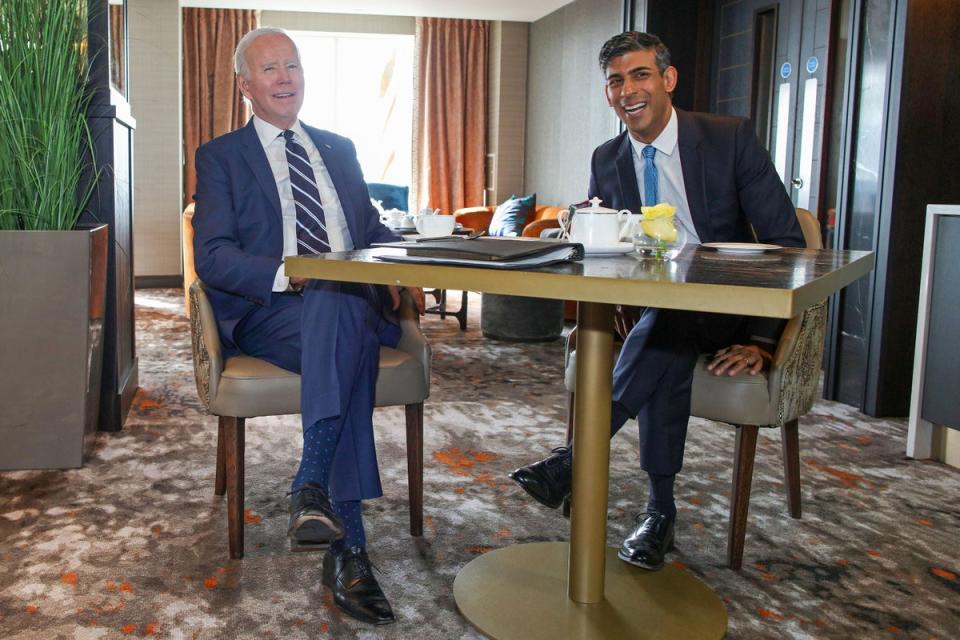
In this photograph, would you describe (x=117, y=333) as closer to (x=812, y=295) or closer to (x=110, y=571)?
(x=110, y=571)

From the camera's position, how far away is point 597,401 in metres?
1.73

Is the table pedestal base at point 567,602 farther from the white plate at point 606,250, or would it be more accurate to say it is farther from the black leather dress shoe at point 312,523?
the white plate at point 606,250

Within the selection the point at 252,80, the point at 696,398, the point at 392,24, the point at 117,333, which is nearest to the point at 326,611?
the point at 696,398

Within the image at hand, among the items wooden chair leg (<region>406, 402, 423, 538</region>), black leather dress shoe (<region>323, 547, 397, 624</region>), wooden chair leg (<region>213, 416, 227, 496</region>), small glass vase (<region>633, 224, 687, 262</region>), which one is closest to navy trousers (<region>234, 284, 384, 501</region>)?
black leather dress shoe (<region>323, 547, 397, 624</region>)

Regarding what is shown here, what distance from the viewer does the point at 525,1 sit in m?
7.85

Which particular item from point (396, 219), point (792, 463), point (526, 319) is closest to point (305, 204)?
point (792, 463)

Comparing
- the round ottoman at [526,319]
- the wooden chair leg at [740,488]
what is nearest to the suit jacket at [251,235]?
the wooden chair leg at [740,488]

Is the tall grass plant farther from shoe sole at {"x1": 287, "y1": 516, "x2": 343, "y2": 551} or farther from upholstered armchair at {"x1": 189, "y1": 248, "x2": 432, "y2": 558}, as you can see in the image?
shoe sole at {"x1": 287, "y1": 516, "x2": 343, "y2": 551}

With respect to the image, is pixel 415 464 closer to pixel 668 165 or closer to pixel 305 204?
pixel 305 204

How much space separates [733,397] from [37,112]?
81.2 inches

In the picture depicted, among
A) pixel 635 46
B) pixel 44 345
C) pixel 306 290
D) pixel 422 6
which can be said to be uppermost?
pixel 422 6

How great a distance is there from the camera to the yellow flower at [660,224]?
1.63 metres

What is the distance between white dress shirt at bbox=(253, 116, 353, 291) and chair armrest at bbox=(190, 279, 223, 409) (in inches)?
10.6

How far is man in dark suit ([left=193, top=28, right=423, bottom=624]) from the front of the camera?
1908mm
